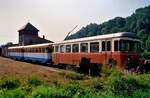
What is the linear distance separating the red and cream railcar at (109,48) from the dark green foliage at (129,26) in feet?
158

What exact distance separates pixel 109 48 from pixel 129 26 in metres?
72.1

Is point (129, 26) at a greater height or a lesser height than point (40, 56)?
greater

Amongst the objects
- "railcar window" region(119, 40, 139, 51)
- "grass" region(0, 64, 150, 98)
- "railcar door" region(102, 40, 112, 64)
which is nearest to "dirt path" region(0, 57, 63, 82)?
"grass" region(0, 64, 150, 98)

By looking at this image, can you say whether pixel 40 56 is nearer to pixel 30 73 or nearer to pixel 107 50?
pixel 30 73

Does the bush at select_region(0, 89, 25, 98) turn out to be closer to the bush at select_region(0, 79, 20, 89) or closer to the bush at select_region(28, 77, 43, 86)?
the bush at select_region(0, 79, 20, 89)

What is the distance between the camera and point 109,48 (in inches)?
837

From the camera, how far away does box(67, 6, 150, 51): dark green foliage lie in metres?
80.3

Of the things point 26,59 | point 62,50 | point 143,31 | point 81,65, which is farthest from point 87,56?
point 143,31

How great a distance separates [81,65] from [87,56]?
1.50 metres

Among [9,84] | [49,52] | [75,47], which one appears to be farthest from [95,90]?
[49,52]

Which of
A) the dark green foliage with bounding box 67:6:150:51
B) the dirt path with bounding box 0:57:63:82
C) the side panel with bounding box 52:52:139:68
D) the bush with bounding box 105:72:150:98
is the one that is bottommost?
the bush with bounding box 105:72:150:98

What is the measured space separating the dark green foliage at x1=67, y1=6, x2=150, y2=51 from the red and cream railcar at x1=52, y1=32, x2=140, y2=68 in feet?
158

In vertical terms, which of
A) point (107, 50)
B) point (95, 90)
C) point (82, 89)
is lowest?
point (95, 90)

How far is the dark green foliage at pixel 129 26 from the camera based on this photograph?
80312mm
